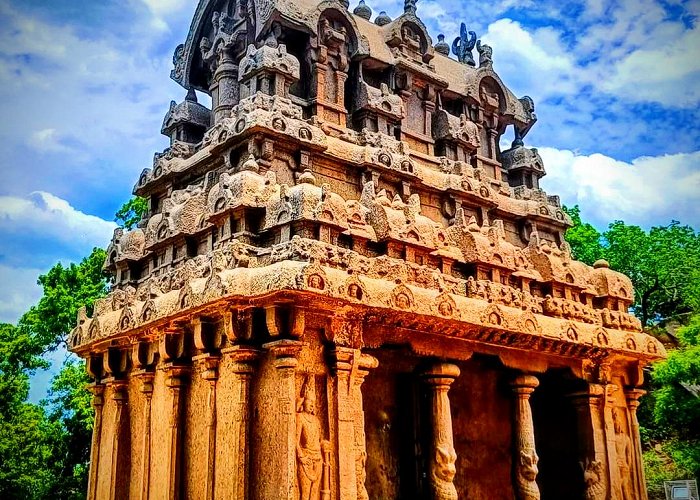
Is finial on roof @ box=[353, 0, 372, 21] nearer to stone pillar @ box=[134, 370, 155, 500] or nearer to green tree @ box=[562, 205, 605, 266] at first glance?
stone pillar @ box=[134, 370, 155, 500]

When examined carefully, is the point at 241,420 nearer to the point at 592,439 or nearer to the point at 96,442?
the point at 96,442

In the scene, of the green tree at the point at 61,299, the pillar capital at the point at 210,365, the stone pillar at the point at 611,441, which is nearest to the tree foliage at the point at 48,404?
the green tree at the point at 61,299

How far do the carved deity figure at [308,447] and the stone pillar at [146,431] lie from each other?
3412 millimetres

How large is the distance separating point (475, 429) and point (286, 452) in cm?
544

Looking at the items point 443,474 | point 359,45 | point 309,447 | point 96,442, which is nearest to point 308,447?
Result: point 309,447

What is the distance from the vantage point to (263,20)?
12609mm

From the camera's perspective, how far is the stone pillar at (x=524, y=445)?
11.9 m

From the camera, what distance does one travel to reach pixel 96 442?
495 inches

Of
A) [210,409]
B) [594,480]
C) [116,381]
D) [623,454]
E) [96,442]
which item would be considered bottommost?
[594,480]

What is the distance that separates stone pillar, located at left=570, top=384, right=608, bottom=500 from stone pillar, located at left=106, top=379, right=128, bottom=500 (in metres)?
7.92

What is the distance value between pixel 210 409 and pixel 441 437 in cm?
345

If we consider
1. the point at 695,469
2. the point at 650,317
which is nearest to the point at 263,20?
the point at 695,469

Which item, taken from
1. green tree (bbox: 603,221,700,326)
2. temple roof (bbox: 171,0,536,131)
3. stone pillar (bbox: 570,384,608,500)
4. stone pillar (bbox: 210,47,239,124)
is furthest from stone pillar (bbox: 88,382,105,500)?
green tree (bbox: 603,221,700,326)

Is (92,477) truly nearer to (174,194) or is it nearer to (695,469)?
(174,194)
